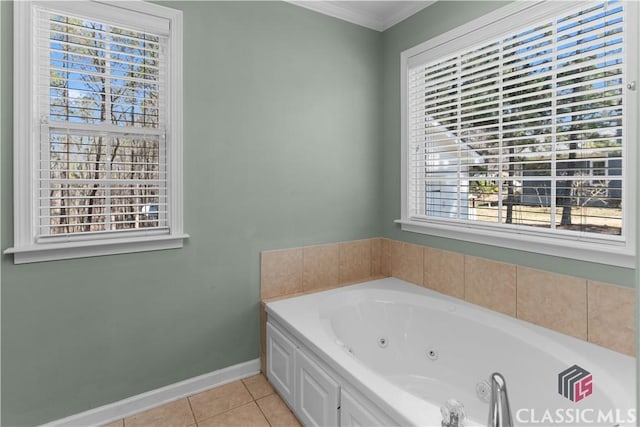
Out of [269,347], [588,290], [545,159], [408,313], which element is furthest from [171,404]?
[545,159]

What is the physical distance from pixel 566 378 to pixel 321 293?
4.70 feet

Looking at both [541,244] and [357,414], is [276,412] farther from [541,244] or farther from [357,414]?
[541,244]

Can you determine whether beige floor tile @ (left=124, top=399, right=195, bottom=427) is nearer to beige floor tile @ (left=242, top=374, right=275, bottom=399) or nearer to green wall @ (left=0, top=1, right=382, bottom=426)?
green wall @ (left=0, top=1, right=382, bottom=426)

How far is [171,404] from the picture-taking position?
2039 millimetres

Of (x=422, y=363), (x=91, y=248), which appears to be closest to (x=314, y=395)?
(x=422, y=363)

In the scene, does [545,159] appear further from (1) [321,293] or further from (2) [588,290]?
(1) [321,293]

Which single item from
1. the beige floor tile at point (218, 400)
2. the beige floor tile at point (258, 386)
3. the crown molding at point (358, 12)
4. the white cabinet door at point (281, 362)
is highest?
the crown molding at point (358, 12)

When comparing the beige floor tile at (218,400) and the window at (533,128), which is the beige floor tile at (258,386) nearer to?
the beige floor tile at (218,400)

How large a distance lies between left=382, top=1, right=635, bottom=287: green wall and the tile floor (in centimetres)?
150

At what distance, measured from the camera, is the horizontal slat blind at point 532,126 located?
1.64 m

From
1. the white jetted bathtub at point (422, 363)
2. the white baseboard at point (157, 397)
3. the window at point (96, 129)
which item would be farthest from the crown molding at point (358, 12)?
the white baseboard at point (157, 397)

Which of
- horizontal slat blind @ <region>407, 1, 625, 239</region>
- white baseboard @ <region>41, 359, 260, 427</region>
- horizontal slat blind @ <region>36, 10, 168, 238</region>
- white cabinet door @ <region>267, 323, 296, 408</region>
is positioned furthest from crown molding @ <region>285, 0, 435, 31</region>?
white baseboard @ <region>41, 359, 260, 427</region>

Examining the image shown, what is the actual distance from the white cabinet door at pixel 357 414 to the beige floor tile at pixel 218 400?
801 millimetres

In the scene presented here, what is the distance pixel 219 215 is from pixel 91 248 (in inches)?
27.9
